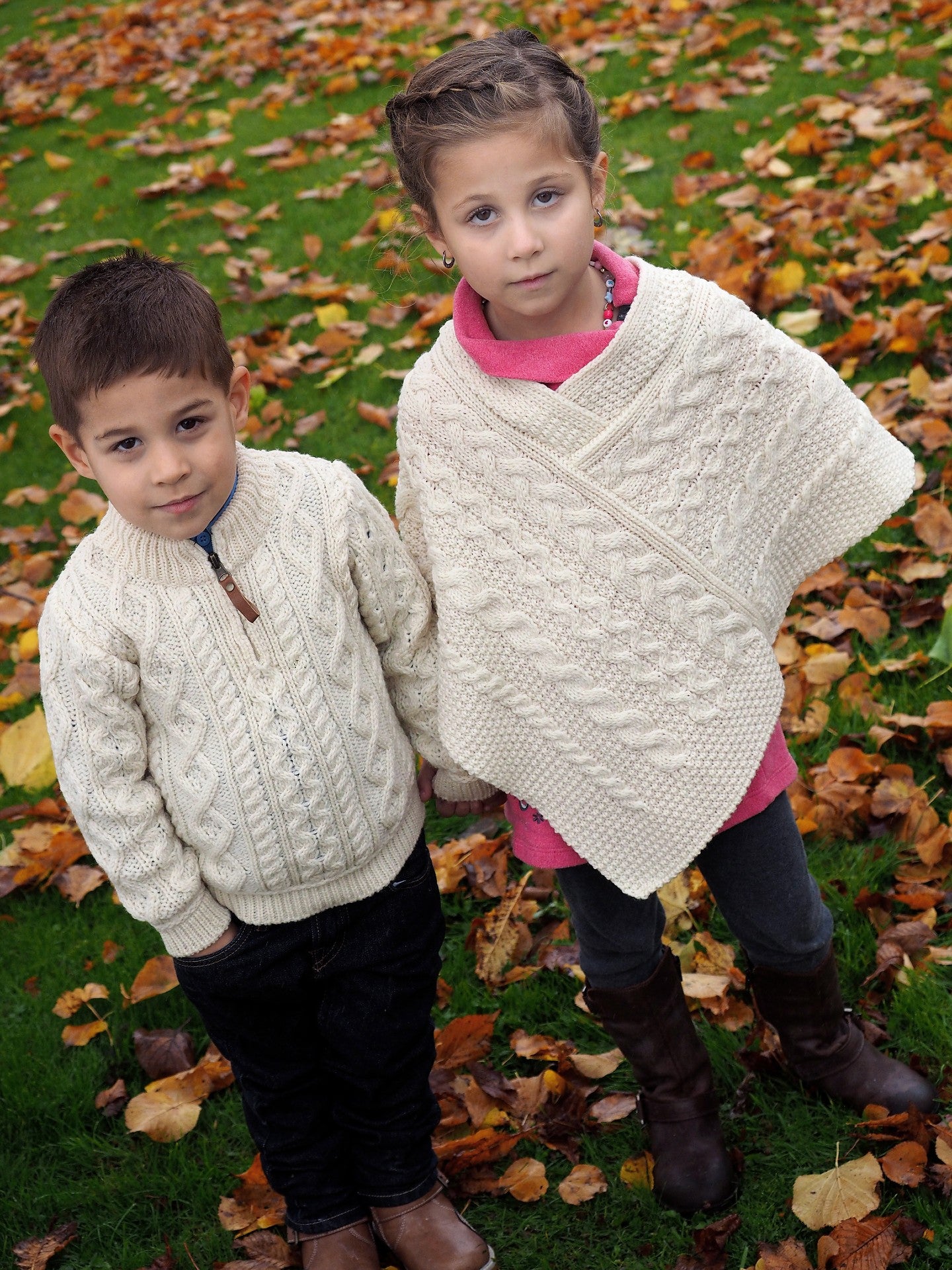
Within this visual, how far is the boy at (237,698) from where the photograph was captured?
2.02m

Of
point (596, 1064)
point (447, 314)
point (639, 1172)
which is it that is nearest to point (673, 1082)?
point (639, 1172)

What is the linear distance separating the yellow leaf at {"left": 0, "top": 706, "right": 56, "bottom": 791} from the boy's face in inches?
77.4

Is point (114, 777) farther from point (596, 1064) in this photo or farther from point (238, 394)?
point (596, 1064)

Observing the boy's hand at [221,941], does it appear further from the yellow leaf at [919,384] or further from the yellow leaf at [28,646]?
the yellow leaf at [919,384]

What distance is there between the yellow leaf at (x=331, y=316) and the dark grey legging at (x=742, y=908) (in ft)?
12.1

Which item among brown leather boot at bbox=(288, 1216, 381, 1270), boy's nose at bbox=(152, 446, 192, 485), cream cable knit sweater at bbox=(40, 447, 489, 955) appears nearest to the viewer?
boy's nose at bbox=(152, 446, 192, 485)

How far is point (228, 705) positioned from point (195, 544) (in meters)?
0.27

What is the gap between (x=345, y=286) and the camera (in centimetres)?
566

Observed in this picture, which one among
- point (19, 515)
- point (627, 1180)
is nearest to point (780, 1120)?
point (627, 1180)

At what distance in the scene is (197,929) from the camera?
2.16 meters

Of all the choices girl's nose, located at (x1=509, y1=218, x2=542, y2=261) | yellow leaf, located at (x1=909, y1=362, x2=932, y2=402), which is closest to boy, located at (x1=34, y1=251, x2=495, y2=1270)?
girl's nose, located at (x1=509, y1=218, x2=542, y2=261)

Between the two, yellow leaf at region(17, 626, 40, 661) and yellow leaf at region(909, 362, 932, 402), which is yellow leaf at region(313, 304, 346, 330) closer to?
yellow leaf at region(17, 626, 40, 661)

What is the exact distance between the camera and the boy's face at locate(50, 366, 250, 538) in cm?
198

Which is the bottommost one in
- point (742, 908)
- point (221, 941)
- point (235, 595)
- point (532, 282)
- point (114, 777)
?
point (742, 908)
